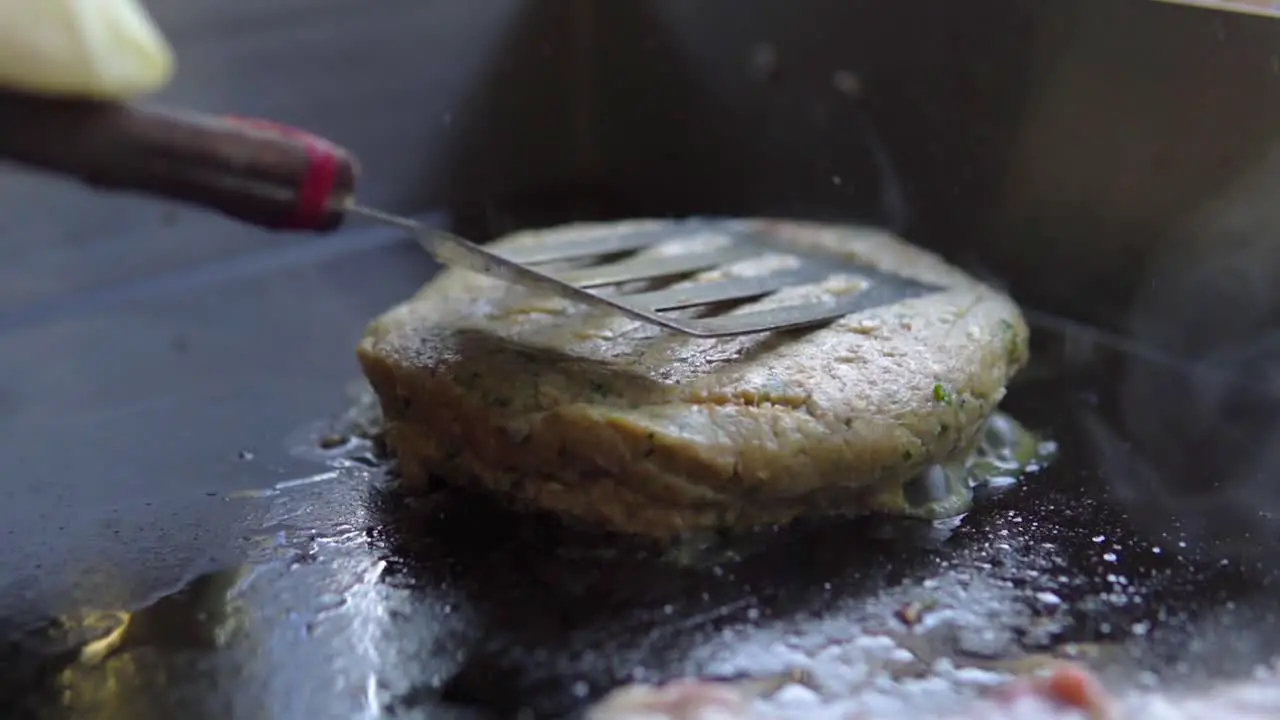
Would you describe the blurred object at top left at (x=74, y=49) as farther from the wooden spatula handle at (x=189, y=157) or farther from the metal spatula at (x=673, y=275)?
the metal spatula at (x=673, y=275)

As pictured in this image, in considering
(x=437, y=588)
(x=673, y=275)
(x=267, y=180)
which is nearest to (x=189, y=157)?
(x=267, y=180)

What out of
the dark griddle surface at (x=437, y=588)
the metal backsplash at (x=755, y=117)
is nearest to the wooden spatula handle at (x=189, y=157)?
the dark griddle surface at (x=437, y=588)

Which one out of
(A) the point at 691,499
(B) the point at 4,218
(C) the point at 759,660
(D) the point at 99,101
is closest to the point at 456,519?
(A) the point at 691,499

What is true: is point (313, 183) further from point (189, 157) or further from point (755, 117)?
point (755, 117)

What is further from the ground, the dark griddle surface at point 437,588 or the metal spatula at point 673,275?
Result: the metal spatula at point 673,275

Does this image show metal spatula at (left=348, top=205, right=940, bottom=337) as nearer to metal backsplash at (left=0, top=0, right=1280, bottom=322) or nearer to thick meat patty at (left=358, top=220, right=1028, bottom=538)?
thick meat patty at (left=358, top=220, right=1028, bottom=538)

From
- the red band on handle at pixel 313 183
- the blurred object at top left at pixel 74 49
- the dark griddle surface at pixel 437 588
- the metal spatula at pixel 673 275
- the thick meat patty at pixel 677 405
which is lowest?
the dark griddle surface at pixel 437 588

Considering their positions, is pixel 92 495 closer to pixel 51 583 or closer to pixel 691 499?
pixel 51 583
